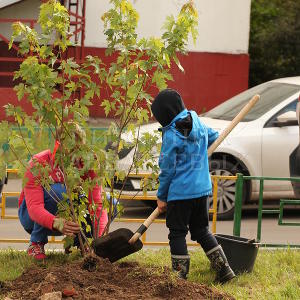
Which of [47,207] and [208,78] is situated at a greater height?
[208,78]

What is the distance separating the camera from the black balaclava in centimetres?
712

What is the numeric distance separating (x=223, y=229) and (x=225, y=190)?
0.64 meters

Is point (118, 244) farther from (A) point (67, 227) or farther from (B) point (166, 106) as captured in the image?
(B) point (166, 106)

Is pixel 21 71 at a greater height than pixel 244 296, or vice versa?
pixel 21 71

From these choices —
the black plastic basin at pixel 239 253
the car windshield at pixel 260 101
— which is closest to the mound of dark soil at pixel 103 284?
the black plastic basin at pixel 239 253

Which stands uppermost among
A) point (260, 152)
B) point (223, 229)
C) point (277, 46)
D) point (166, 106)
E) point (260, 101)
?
point (277, 46)

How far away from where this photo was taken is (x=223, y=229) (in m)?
10.8

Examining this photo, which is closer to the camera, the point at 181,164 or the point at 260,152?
the point at 181,164

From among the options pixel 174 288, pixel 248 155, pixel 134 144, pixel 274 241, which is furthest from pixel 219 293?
pixel 248 155

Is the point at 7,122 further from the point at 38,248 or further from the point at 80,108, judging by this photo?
the point at 38,248

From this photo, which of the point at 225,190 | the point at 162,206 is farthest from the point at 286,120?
the point at 162,206

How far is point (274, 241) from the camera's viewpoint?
33.7 feet

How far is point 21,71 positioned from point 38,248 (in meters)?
1.84

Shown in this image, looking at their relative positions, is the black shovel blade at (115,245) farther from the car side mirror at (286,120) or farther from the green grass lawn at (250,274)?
the car side mirror at (286,120)
